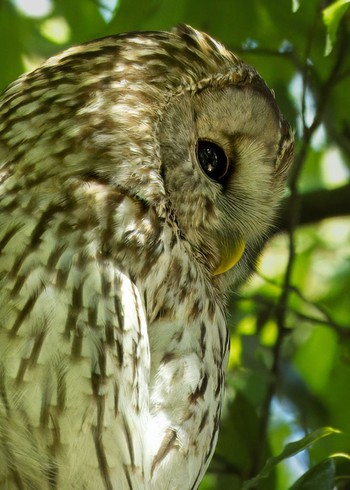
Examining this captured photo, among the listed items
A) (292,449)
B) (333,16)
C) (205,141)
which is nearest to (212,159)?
(205,141)

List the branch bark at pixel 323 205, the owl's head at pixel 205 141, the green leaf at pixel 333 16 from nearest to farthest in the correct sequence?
the owl's head at pixel 205 141
the green leaf at pixel 333 16
the branch bark at pixel 323 205

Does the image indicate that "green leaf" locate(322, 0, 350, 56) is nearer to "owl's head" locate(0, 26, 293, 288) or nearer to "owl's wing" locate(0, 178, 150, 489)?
"owl's head" locate(0, 26, 293, 288)

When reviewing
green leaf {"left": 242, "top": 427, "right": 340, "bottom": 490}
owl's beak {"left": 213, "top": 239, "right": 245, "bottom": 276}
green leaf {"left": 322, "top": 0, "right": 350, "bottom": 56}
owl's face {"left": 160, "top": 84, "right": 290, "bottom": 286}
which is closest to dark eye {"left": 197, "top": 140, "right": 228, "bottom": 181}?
owl's face {"left": 160, "top": 84, "right": 290, "bottom": 286}

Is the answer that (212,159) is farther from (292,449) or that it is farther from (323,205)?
(323,205)

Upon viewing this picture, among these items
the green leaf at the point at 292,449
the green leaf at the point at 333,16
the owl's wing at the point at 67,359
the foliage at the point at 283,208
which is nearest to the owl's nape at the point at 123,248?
the owl's wing at the point at 67,359

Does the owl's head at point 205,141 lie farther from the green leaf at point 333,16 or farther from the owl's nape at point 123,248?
the green leaf at point 333,16

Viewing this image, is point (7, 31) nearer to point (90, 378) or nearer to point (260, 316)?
point (260, 316)

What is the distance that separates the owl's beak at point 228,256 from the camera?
3.29 metres

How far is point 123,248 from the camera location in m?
2.87

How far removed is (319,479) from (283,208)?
1.34 metres

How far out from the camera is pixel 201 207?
3.15m

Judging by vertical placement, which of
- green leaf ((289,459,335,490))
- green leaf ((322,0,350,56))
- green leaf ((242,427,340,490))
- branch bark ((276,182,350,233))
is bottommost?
green leaf ((289,459,335,490))

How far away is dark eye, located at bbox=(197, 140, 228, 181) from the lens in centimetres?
322

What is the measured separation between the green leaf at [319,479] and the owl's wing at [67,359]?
0.40 metres
